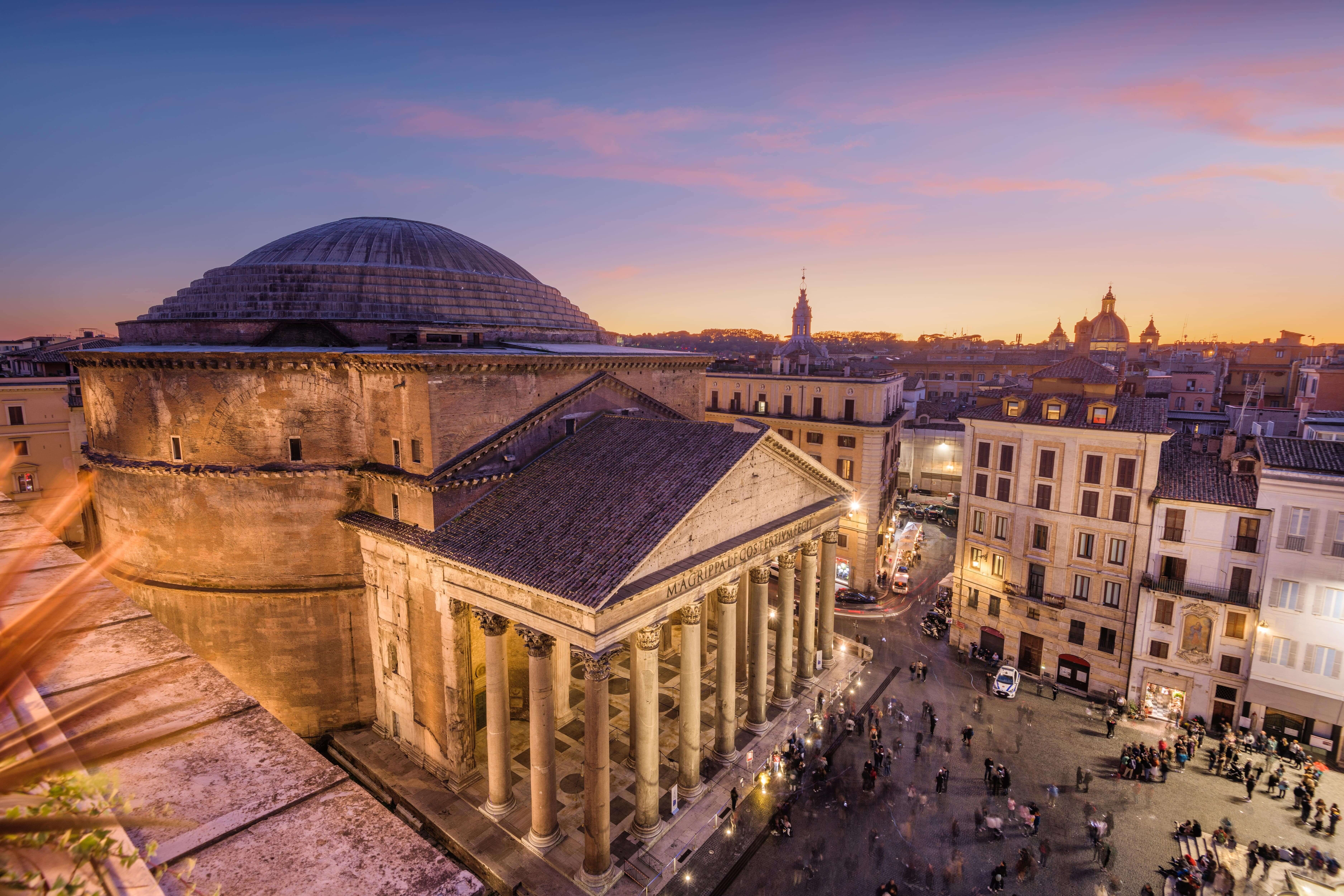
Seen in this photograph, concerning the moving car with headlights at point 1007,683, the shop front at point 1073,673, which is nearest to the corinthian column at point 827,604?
the moving car with headlights at point 1007,683

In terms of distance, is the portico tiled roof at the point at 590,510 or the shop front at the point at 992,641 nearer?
the portico tiled roof at the point at 590,510

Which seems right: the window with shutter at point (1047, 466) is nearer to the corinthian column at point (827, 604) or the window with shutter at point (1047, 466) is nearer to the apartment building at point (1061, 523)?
the apartment building at point (1061, 523)

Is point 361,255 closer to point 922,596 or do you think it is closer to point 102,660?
point 102,660

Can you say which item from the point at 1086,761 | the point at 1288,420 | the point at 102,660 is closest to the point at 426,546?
the point at 102,660

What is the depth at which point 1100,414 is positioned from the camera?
97.9 feet

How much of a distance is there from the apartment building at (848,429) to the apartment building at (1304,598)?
63.3ft

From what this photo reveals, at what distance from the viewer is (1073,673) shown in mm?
31672

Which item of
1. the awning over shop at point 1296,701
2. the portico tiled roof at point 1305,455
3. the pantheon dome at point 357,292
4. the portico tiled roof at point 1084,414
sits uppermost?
the pantheon dome at point 357,292

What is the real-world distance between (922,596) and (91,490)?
4895 centimetres

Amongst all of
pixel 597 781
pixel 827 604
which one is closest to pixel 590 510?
pixel 597 781

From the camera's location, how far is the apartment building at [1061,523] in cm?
2942

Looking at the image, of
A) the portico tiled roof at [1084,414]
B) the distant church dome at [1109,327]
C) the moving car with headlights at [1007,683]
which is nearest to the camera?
the portico tiled roof at [1084,414]

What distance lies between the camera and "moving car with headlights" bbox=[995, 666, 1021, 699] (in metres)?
31.1

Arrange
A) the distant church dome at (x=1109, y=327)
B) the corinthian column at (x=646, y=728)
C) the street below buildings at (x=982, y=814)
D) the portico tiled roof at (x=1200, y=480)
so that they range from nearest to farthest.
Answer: the corinthian column at (x=646, y=728) < the street below buildings at (x=982, y=814) < the portico tiled roof at (x=1200, y=480) < the distant church dome at (x=1109, y=327)
